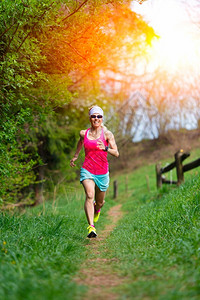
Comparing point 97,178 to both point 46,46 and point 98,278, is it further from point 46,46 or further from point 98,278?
point 98,278

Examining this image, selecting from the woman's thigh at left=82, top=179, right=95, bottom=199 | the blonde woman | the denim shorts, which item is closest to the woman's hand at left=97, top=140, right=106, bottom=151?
the blonde woman

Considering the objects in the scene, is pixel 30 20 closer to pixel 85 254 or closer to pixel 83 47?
pixel 83 47

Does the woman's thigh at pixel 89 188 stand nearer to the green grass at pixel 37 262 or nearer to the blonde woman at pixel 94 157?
the blonde woman at pixel 94 157

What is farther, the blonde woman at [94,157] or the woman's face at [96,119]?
the woman's face at [96,119]

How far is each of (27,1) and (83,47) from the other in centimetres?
146

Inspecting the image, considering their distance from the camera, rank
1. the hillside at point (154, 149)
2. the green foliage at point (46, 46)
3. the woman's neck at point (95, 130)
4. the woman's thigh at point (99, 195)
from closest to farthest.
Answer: the green foliage at point (46, 46)
the woman's neck at point (95, 130)
the woman's thigh at point (99, 195)
the hillside at point (154, 149)

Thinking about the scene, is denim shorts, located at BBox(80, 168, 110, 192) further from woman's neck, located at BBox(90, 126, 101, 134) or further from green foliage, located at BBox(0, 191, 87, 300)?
green foliage, located at BBox(0, 191, 87, 300)

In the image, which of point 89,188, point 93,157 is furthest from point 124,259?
point 93,157

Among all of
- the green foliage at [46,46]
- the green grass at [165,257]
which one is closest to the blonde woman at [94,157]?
the green grass at [165,257]

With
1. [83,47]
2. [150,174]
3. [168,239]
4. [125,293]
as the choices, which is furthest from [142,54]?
[150,174]

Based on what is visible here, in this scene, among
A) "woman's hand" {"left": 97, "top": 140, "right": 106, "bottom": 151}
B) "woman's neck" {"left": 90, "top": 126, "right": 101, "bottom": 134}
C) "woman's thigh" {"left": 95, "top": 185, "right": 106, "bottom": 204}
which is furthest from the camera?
"woman's thigh" {"left": 95, "top": 185, "right": 106, "bottom": 204}

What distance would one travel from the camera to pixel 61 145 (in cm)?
1445

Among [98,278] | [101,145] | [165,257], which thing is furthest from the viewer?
[101,145]

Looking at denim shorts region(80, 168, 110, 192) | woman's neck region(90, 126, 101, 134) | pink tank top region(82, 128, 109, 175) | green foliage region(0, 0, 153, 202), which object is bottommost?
denim shorts region(80, 168, 110, 192)
